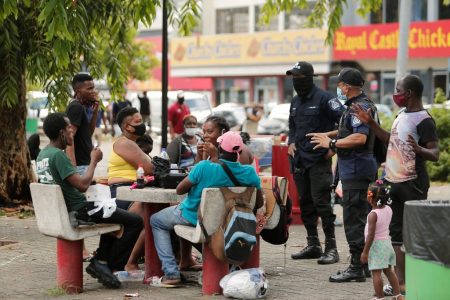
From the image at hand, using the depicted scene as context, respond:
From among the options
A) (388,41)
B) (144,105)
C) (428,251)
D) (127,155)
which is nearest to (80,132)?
(127,155)

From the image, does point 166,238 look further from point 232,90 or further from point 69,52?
point 232,90

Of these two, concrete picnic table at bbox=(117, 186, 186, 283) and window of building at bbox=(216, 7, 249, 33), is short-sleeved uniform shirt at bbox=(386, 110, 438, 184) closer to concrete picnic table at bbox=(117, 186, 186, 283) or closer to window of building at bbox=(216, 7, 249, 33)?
concrete picnic table at bbox=(117, 186, 186, 283)

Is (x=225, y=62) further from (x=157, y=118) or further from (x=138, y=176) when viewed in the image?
(x=138, y=176)

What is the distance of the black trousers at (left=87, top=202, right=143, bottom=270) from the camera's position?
9.44m

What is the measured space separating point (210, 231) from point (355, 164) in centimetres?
164

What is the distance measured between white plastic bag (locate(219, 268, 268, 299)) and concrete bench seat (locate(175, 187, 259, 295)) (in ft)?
→ 0.36

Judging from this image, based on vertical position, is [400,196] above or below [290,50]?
below

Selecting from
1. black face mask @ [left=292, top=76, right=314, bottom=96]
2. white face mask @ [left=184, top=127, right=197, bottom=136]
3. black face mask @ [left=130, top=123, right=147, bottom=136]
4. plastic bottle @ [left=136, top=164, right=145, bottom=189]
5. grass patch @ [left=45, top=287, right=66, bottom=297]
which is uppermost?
black face mask @ [left=292, top=76, right=314, bottom=96]

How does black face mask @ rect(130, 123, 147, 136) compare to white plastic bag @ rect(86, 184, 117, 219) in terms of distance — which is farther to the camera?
black face mask @ rect(130, 123, 147, 136)

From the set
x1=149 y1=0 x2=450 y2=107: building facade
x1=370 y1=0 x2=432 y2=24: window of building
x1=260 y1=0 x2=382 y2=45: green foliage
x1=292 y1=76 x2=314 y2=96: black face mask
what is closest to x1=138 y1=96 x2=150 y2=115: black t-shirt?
x1=149 y1=0 x2=450 y2=107: building facade

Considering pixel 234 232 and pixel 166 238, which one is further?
pixel 166 238

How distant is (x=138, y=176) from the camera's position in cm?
952

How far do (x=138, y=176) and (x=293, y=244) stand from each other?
3206 mm

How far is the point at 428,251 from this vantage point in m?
6.68
